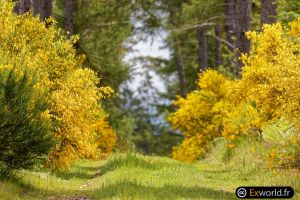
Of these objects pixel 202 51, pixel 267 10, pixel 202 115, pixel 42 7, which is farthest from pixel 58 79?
pixel 202 51

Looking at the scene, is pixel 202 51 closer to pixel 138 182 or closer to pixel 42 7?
pixel 42 7

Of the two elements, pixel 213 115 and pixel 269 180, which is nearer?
pixel 269 180

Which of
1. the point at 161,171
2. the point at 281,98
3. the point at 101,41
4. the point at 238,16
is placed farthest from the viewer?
the point at 101,41

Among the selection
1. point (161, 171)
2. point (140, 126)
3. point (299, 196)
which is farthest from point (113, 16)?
point (140, 126)

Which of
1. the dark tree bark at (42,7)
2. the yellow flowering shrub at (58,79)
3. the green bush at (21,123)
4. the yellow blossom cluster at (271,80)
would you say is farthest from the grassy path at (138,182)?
the dark tree bark at (42,7)

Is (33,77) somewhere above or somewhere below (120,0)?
below

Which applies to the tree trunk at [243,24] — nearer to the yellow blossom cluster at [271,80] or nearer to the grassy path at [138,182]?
the yellow blossom cluster at [271,80]

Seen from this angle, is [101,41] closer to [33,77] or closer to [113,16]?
[113,16]

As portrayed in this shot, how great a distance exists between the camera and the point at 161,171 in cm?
1492

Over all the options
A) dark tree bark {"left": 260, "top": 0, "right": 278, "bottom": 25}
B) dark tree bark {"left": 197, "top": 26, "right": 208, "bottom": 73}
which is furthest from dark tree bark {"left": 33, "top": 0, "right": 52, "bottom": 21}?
dark tree bark {"left": 197, "top": 26, "right": 208, "bottom": 73}

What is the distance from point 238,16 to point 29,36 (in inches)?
367

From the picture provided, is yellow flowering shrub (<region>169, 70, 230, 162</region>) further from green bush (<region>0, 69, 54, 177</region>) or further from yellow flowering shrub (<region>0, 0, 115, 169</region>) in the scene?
green bush (<region>0, 69, 54, 177</region>)

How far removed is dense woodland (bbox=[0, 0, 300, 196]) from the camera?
10.7 meters

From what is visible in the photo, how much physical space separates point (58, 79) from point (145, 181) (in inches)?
116
